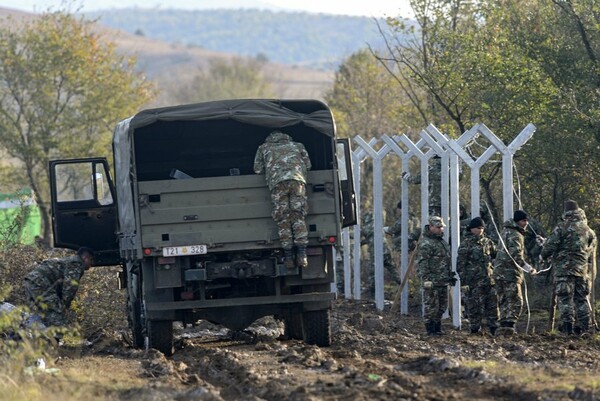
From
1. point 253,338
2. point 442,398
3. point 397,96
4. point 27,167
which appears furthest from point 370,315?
point 27,167

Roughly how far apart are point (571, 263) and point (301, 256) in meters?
4.25

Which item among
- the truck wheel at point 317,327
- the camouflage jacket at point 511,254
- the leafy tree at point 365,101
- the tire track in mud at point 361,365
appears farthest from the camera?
the leafy tree at point 365,101

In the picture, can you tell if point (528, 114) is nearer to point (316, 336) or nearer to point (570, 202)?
point (570, 202)

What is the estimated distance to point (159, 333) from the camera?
16781 millimetres

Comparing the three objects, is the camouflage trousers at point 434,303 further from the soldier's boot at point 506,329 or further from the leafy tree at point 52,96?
the leafy tree at point 52,96

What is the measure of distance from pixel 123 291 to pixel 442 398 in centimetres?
1066

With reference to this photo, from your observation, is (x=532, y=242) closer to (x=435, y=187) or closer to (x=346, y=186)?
(x=435, y=187)

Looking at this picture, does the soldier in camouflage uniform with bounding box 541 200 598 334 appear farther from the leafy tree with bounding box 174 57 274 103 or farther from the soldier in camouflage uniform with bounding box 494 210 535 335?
the leafy tree with bounding box 174 57 274 103

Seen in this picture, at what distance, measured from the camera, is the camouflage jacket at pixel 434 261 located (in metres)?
19.0

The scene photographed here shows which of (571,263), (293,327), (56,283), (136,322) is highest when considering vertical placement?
(56,283)

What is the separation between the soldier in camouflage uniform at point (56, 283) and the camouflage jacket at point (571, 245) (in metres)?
6.23

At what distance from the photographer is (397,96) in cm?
3797

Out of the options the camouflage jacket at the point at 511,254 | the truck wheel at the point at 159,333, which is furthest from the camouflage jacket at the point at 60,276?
the camouflage jacket at the point at 511,254

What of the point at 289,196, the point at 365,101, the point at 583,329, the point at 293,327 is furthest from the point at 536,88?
the point at 365,101
